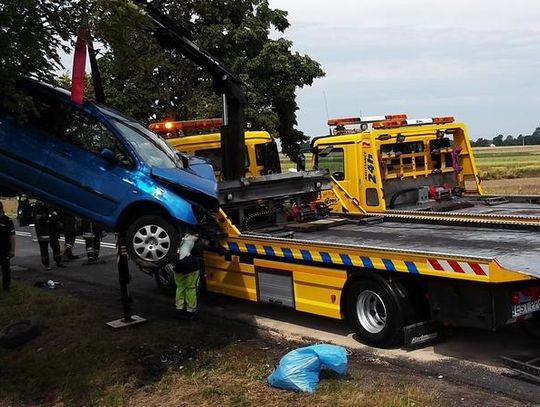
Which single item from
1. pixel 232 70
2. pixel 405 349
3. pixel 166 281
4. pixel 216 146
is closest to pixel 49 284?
pixel 166 281

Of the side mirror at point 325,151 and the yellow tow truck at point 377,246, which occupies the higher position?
the side mirror at point 325,151

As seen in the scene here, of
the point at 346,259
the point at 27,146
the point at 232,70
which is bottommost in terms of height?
the point at 346,259

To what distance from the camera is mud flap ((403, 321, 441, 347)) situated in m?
6.07

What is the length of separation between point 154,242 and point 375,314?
2.50 metres

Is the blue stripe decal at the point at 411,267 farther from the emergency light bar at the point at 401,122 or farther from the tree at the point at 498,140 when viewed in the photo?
the tree at the point at 498,140

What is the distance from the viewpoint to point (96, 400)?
5371mm

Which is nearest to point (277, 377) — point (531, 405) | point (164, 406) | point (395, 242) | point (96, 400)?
point (164, 406)

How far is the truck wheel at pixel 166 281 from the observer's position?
29.9ft

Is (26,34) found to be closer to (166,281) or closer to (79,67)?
(79,67)

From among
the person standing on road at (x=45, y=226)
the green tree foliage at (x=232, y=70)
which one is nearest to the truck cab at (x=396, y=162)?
the person standing on road at (x=45, y=226)

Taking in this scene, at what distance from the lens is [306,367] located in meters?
5.14

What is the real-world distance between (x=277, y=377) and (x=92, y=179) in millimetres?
3266

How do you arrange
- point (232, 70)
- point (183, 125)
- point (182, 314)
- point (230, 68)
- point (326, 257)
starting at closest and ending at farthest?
1. point (326, 257)
2. point (182, 314)
3. point (183, 125)
4. point (232, 70)
5. point (230, 68)

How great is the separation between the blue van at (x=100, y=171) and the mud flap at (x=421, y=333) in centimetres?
255
